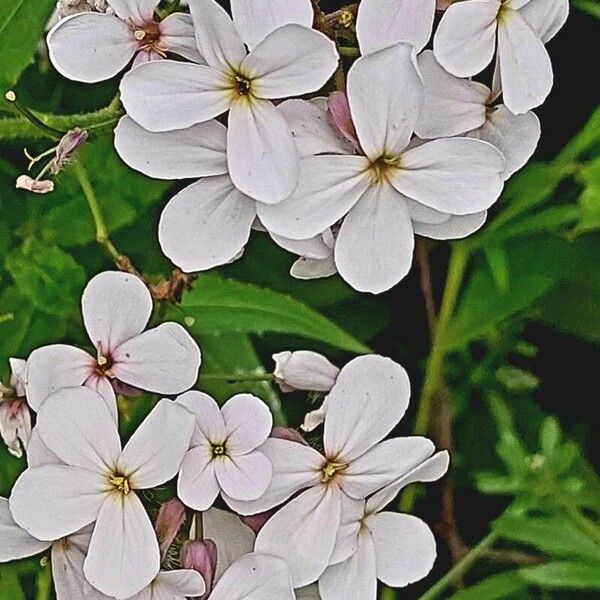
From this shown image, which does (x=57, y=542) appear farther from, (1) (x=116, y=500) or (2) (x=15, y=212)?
(2) (x=15, y=212)

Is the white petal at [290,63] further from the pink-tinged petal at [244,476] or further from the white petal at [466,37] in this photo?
the pink-tinged petal at [244,476]

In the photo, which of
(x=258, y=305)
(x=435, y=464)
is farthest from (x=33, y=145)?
(x=435, y=464)

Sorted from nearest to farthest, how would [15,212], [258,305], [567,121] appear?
[258,305] < [15,212] < [567,121]

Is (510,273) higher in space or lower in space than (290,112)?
lower

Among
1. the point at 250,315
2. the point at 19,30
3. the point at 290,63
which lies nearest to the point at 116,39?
the point at 290,63

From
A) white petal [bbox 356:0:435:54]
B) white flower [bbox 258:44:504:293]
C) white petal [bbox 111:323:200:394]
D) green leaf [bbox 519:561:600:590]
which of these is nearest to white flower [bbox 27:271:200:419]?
white petal [bbox 111:323:200:394]

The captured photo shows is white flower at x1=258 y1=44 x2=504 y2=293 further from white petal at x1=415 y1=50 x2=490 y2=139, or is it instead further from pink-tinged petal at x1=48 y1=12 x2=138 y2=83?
pink-tinged petal at x1=48 y1=12 x2=138 y2=83
